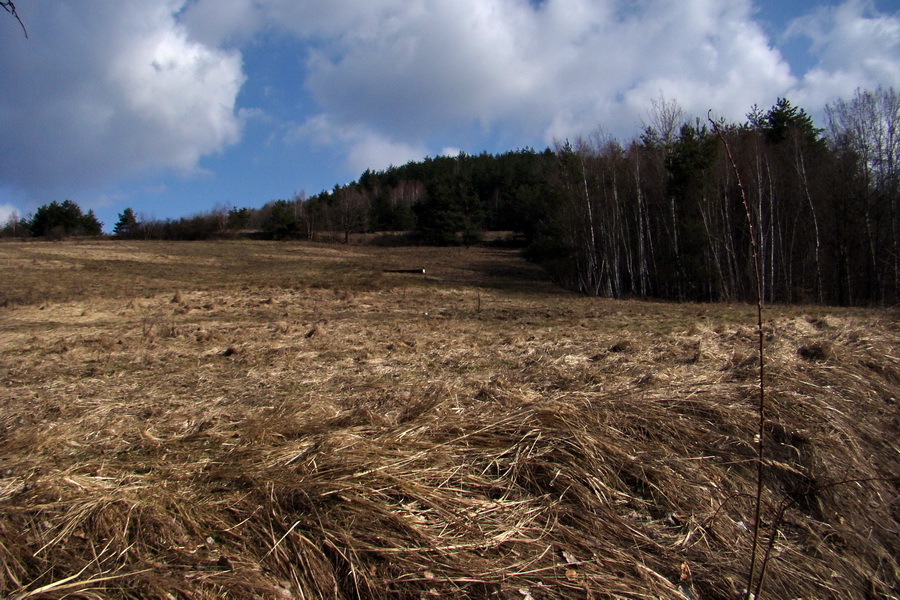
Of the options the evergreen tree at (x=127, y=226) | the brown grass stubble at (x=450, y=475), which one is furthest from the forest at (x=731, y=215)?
the evergreen tree at (x=127, y=226)

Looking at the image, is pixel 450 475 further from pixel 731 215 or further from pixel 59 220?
pixel 59 220

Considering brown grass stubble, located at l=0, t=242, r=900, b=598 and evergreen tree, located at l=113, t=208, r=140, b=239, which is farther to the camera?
evergreen tree, located at l=113, t=208, r=140, b=239

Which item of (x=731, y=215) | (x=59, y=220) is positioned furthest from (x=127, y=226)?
(x=731, y=215)

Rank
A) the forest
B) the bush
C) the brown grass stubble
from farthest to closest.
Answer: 1. the bush
2. the forest
3. the brown grass stubble

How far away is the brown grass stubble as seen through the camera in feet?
7.75

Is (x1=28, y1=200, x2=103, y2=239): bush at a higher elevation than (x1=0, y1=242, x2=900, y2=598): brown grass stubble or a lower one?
higher

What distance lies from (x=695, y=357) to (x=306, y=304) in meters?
12.7

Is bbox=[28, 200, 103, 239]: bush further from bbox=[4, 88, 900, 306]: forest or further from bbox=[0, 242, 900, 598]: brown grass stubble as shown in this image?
bbox=[0, 242, 900, 598]: brown grass stubble

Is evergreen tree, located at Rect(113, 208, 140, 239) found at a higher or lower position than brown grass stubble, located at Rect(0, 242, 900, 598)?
higher

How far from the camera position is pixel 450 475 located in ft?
9.69

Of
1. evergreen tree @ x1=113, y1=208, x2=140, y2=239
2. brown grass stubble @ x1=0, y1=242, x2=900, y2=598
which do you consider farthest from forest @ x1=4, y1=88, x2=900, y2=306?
evergreen tree @ x1=113, y1=208, x2=140, y2=239

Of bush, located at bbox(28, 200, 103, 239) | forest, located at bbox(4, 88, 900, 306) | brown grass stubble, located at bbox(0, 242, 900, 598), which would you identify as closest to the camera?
brown grass stubble, located at bbox(0, 242, 900, 598)

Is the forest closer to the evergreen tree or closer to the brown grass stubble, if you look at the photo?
the brown grass stubble

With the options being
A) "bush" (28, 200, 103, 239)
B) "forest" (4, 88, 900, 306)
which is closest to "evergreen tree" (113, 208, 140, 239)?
"bush" (28, 200, 103, 239)
